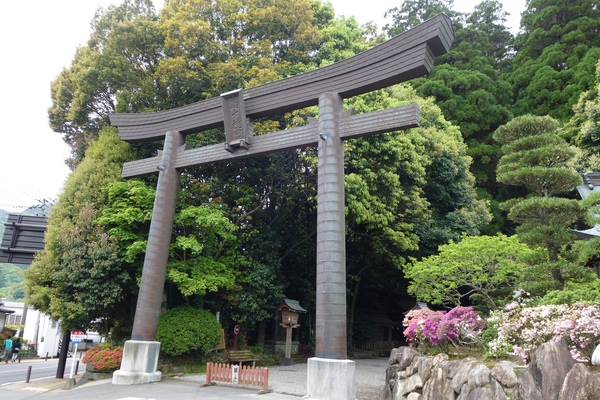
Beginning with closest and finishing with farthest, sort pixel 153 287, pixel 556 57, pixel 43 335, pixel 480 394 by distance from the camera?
pixel 480 394, pixel 153 287, pixel 556 57, pixel 43 335

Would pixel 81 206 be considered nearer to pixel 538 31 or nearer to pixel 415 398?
pixel 415 398

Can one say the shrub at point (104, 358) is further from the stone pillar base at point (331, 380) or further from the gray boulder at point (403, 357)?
the gray boulder at point (403, 357)

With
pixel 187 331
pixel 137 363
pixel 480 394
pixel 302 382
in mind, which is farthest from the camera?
pixel 187 331

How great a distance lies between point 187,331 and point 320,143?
25.3 ft

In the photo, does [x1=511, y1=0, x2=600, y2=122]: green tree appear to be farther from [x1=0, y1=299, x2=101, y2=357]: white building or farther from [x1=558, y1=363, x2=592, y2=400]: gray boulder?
[x1=0, y1=299, x2=101, y2=357]: white building

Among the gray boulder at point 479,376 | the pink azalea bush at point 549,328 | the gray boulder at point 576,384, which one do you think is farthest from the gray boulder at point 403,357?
the gray boulder at point 576,384

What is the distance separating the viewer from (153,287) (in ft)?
36.2

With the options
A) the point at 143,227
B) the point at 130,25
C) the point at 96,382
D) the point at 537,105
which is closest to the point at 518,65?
the point at 537,105

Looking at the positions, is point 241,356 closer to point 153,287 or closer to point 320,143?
point 153,287

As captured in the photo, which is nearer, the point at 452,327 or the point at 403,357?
the point at 452,327

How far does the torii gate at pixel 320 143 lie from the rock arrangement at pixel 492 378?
1.68 metres

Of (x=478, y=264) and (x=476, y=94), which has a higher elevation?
(x=476, y=94)

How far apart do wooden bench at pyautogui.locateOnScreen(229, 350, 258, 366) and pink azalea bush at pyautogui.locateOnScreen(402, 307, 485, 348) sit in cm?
795

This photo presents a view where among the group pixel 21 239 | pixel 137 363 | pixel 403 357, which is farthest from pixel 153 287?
pixel 403 357
